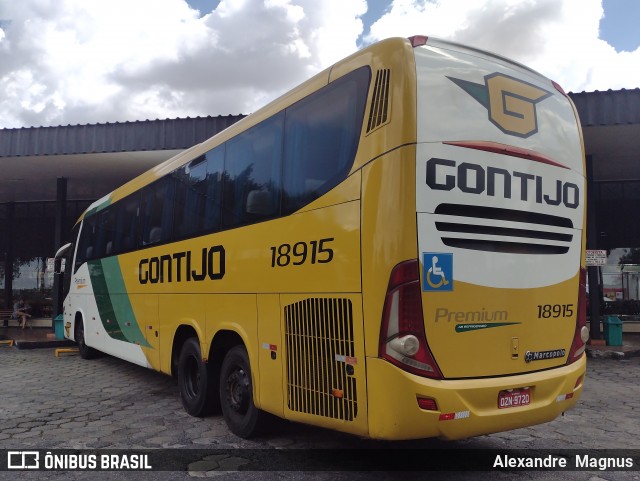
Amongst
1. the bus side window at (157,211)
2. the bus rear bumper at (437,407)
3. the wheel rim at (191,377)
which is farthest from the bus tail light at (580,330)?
the bus side window at (157,211)

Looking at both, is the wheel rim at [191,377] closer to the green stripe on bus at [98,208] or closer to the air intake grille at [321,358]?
the air intake grille at [321,358]

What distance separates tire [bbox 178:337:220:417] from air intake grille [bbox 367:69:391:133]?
138 inches

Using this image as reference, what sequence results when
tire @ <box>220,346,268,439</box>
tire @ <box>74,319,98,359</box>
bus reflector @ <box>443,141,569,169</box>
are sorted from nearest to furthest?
Answer: 1. bus reflector @ <box>443,141,569,169</box>
2. tire @ <box>220,346,268,439</box>
3. tire @ <box>74,319,98,359</box>

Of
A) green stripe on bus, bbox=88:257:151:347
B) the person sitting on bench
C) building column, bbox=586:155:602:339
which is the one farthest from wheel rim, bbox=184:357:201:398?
the person sitting on bench

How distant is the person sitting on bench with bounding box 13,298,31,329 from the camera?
1928 cm

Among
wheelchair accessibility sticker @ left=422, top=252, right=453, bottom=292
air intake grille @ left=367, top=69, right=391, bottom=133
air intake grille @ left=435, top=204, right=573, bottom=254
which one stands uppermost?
air intake grille @ left=367, top=69, right=391, bottom=133

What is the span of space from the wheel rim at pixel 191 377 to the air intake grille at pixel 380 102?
12.9 ft

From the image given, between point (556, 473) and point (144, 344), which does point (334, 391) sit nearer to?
point (556, 473)

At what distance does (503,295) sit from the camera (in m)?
4.06

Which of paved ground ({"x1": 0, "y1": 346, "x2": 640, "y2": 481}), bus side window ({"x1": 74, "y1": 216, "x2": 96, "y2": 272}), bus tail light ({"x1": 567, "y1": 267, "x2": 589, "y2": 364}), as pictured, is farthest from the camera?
bus side window ({"x1": 74, "y1": 216, "x2": 96, "y2": 272})

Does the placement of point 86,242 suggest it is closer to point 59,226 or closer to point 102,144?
point 102,144

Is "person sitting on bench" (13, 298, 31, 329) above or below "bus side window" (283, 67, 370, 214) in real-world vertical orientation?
below

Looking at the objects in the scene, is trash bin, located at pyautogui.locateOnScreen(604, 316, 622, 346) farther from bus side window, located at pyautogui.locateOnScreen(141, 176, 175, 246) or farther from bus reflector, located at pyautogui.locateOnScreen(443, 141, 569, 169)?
bus side window, located at pyautogui.locateOnScreen(141, 176, 175, 246)

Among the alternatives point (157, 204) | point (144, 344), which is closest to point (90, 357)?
point (144, 344)
